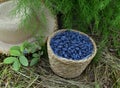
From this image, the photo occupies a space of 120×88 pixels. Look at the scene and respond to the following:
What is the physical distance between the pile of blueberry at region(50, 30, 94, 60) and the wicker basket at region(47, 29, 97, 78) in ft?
0.08

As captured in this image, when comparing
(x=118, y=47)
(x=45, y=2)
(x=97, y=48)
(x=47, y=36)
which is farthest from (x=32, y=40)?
(x=118, y=47)

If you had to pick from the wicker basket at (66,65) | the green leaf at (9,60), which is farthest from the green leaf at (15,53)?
the wicker basket at (66,65)

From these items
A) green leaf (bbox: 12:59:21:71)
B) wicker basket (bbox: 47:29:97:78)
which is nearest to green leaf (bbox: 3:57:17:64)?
green leaf (bbox: 12:59:21:71)

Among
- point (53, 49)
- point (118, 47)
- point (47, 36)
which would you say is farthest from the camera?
point (118, 47)

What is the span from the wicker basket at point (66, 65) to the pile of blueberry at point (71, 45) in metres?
0.02

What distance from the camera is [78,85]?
4.73 feet

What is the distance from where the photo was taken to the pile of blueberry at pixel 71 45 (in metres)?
1.36

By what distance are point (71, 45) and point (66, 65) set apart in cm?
10

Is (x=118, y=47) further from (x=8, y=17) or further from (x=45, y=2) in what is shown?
(x=8, y=17)

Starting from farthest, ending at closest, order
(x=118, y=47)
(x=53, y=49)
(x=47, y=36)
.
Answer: (x=118, y=47)
(x=47, y=36)
(x=53, y=49)

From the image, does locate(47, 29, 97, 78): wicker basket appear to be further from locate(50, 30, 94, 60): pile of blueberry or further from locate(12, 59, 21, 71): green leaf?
locate(12, 59, 21, 71): green leaf

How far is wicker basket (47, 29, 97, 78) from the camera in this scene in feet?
4.34

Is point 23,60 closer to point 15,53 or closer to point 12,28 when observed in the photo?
point 15,53

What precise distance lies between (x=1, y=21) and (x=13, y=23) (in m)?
0.06
